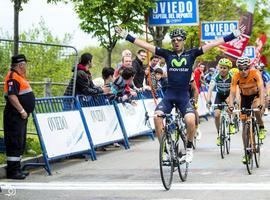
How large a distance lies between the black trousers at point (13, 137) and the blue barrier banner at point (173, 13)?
9540 mm

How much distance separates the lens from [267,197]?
9586 millimetres

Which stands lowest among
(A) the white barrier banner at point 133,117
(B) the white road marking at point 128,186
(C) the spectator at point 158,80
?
(A) the white barrier banner at point 133,117

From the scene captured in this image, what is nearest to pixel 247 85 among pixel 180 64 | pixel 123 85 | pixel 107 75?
pixel 180 64

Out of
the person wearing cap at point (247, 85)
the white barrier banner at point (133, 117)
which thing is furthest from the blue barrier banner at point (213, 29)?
the person wearing cap at point (247, 85)

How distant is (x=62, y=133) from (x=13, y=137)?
59.2 inches

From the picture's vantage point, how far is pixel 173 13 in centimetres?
2184

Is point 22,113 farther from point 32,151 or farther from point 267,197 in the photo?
point 267,197

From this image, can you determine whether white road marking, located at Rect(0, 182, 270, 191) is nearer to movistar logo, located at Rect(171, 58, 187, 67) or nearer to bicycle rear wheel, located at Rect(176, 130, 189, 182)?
bicycle rear wheel, located at Rect(176, 130, 189, 182)

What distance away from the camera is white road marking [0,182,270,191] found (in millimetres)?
10547

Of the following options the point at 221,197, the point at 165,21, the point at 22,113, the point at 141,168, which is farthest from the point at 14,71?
the point at 165,21

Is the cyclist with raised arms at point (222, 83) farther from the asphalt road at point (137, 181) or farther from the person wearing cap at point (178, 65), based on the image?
the person wearing cap at point (178, 65)

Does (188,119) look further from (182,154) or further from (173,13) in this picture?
(173,13)

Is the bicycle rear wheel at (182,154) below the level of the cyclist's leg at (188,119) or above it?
below

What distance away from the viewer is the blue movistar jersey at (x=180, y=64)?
1195 cm
